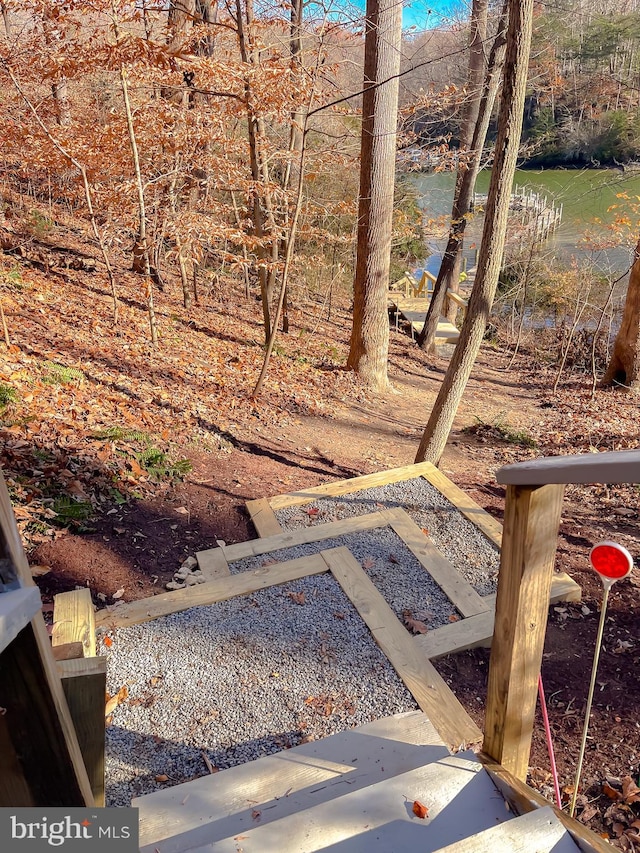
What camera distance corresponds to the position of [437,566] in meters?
3.65

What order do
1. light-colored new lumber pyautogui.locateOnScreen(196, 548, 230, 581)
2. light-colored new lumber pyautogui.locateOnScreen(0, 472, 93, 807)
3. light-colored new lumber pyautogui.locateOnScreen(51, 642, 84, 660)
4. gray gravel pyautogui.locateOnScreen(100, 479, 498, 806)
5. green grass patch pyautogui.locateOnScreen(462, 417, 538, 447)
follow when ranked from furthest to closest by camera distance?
green grass patch pyautogui.locateOnScreen(462, 417, 538, 447), light-colored new lumber pyautogui.locateOnScreen(196, 548, 230, 581), gray gravel pyautogui.locateOnScreen(100, 479, 498, 806), light-colored new lumber pyautogui.locateOnScreen(51, 642, 84, 660), light-colored new lumber pyautogui.locateOnScreen(0, 472, 93, 807)

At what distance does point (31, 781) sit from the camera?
1.11m

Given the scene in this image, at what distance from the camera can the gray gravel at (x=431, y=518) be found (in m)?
3.73

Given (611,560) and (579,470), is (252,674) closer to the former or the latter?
(611,560)

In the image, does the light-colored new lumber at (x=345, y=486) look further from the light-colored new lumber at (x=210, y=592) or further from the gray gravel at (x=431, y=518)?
the light-colored new lumber at (x=210, y=592)

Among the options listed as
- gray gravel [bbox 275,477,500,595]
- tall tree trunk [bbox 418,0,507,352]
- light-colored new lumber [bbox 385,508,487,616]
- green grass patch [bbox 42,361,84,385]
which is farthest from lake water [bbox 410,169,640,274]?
light-colored new lumber [bbox 385,508,487,616]

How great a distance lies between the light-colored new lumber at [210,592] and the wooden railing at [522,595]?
179 cm

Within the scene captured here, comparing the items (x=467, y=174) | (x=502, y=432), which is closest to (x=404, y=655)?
(x=502, y=432)

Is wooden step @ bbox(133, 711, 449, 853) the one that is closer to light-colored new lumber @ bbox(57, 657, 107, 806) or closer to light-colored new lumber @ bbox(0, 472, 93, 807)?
light-colored new lumber @ bbox(57, 657, 107, 806)

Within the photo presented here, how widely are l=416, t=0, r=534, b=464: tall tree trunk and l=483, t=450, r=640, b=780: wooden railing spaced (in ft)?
11.6

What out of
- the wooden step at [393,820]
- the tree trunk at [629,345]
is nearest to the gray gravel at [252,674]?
the wooden step at [393,820]

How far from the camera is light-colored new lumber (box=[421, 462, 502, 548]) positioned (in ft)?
13.5

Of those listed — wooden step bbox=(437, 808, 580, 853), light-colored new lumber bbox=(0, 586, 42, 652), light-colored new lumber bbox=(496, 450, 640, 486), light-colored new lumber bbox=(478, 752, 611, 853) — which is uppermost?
light-colored new lumber bbox=(496, 450, 640, 486)

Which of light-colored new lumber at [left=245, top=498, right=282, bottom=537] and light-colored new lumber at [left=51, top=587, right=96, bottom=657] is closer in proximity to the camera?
light-colored new lumber at [left=51, top=587, right=96, bottom=657]
